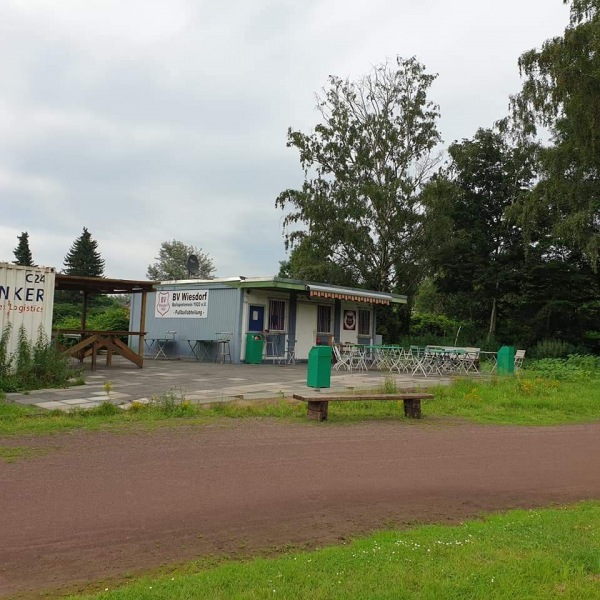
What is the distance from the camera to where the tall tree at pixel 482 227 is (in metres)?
30.6

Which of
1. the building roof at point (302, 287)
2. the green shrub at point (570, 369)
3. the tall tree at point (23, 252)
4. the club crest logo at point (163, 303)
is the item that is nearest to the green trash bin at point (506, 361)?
the green shrub at point (570, 369)

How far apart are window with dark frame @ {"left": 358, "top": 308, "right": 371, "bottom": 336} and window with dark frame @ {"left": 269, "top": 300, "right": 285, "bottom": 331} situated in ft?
14.5

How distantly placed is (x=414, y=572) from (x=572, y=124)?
2332 centimetres

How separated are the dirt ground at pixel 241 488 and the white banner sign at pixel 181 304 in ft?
45.1

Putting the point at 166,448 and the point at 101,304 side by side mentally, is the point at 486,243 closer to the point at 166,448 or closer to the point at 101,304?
the point at 166,448

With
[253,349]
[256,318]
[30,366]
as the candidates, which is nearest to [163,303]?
[256,318]

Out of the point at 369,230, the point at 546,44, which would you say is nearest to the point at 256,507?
the point at 546,44

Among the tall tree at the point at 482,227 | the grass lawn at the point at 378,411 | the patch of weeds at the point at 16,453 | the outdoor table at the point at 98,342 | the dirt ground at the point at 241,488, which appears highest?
the tall tree at the point at 482,227

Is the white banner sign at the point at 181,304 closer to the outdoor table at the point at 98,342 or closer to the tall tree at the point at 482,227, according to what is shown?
the outdoor table at the point at 98,342

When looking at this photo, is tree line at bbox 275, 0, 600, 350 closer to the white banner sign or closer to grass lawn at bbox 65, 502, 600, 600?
the white banner sign

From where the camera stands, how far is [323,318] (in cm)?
2381

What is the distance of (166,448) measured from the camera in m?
7.13

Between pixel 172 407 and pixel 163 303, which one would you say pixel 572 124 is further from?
pixel 172 407

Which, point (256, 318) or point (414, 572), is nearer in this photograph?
point (414, 572)
